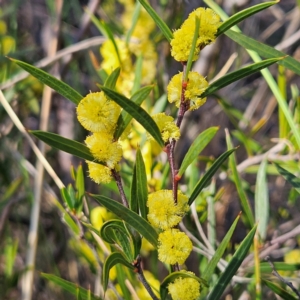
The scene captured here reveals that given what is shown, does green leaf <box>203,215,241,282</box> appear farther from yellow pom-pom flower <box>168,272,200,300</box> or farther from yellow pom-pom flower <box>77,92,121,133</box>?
yellow pom-pom flower <box>77,92,121,133</box>

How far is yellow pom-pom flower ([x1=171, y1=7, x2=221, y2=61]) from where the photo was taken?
378mm

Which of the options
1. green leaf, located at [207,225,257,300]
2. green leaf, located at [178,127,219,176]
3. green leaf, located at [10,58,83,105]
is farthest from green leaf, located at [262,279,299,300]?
green leaf, located at [10,58,83,105]

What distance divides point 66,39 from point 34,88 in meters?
0.15

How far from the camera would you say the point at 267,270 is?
552 millimetres

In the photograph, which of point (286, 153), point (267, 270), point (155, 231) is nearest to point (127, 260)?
point (155, 231)

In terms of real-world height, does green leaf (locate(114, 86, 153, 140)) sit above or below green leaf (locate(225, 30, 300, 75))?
below

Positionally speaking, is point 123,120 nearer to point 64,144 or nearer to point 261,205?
point 64,144

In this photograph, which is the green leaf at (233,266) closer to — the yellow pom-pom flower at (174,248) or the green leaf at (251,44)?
the yellow pom-pom flower at (174,248)

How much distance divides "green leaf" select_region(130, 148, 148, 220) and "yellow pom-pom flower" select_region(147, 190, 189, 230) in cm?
1

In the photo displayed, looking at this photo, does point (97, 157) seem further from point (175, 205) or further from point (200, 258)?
point (200, 258)

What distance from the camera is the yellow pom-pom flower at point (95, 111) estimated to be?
14.9 inches

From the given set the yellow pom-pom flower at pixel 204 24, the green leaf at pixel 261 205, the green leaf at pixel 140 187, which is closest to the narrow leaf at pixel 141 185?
the green leaf at pixel 140 187

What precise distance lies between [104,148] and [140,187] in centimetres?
5

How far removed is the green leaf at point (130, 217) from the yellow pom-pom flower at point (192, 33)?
0.13 m
